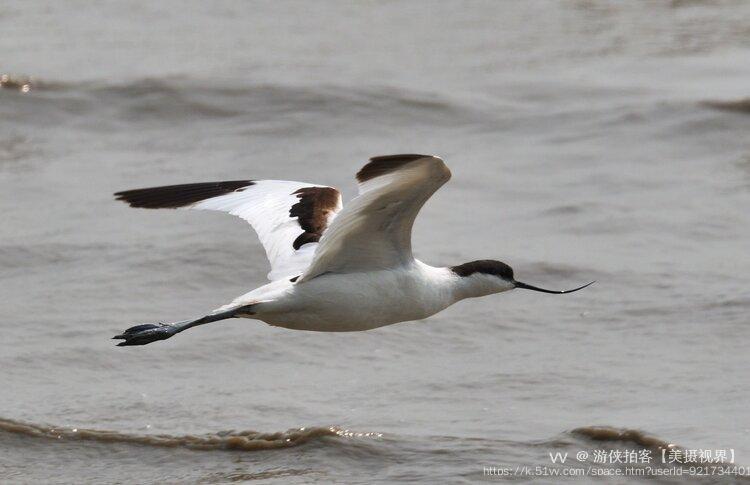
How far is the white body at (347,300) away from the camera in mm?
6551

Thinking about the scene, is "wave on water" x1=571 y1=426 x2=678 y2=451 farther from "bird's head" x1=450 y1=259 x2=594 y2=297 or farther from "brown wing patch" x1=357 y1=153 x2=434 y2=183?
"brown wing patch" x1=357 y1=153 x2=434 y2=183

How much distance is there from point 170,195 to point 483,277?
1.65 meters

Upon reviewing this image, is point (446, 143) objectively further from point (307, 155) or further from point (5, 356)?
point (5, 356)

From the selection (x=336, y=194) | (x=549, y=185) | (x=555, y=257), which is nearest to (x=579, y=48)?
(x=549, y=185)

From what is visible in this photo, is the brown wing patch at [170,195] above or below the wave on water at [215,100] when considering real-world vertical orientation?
below

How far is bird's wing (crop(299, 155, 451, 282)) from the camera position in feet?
18.5

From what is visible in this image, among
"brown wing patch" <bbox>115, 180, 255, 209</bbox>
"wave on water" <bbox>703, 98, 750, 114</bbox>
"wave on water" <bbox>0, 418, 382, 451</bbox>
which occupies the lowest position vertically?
"wave on water" <bbox>0, 418, 382, 451</bbox>

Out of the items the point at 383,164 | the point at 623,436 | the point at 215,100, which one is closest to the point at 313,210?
the point at 383,164

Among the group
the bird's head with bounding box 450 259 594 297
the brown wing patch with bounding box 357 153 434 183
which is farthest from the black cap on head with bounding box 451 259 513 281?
the brown wing patch with bounding box 357 153 434 183

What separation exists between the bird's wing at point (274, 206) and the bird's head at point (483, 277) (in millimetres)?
747

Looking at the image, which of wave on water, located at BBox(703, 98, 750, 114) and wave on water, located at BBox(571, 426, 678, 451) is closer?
wave on water, located at BBox(571, 426, 678, 451)

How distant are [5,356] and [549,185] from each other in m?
4.86

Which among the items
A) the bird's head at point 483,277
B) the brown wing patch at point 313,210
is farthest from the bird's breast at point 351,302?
the brown wing patch at point 313,210

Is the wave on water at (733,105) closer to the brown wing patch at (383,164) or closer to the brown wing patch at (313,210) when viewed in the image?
the brown wing patch at (313,210)
